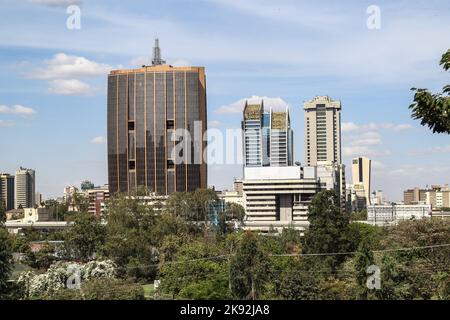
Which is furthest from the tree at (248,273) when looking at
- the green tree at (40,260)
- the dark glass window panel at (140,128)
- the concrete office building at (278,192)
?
the dark glass window panel at (140,128)

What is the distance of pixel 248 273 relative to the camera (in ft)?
60.4

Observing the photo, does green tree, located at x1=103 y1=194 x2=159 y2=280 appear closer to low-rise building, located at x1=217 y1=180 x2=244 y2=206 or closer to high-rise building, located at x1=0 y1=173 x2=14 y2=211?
low-rise building, located at x1=217 y1=180 x2=244 y2=206

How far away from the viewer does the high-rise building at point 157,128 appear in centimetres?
7919

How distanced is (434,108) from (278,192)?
2815 inches

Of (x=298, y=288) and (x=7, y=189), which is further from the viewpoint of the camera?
(x=7, y=189)

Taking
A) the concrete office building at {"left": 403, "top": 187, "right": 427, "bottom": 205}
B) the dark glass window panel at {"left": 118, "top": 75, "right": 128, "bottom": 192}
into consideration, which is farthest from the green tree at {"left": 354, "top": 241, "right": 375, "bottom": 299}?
the concrete office building at {"left": 403, "top": 187, "right": 427, "bottom": 205}

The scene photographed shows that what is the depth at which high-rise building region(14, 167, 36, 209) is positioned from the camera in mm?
117500

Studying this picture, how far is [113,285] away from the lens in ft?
61.7

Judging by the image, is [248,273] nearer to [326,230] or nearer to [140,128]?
[326,230]

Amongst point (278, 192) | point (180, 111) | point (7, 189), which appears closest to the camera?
point (278, 192)

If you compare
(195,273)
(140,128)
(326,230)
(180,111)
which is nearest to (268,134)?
(180,111)

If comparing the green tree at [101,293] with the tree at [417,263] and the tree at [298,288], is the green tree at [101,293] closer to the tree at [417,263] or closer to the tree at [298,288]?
the tree at [298,288]

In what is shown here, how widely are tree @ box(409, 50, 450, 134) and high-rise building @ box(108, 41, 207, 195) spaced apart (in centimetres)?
7187
